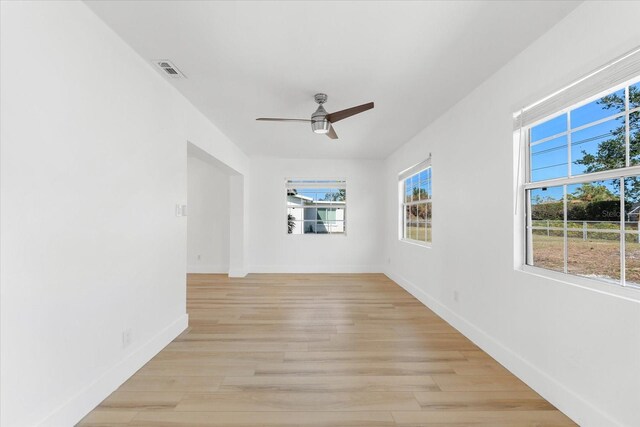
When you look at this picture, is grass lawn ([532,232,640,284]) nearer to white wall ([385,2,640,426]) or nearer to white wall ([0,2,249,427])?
white wall ([385,2,640,426])

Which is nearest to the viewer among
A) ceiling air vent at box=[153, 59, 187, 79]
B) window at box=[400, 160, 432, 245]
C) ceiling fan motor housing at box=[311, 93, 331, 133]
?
ceiling air vent at box=[153, 59, 187, 79]

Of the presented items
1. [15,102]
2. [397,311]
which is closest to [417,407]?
[397,311]

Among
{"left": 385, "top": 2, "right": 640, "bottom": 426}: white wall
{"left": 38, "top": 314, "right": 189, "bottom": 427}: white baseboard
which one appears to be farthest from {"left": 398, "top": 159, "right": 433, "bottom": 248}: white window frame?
{"left": 38, "top": 314, "right": 189, "bottom": 427}: white baseboard

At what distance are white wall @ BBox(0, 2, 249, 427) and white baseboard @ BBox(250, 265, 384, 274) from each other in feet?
12.2

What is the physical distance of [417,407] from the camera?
6.32 feet

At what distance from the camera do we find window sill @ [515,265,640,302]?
5.25 feet

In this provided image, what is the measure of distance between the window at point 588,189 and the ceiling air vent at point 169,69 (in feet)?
9.44

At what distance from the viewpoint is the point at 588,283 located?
6.05ft

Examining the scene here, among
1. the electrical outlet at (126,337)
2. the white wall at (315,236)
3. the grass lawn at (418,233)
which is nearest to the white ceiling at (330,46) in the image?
the grass lawn at (418,233)

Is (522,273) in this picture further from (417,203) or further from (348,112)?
(417,203)

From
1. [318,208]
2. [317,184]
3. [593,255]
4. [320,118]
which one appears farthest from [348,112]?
[318,208]

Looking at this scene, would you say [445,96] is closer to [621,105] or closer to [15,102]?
[621,105]

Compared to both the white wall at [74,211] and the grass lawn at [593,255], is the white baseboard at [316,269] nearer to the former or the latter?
the white wall at [74,211]

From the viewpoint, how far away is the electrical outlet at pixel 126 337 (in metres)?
2.21
